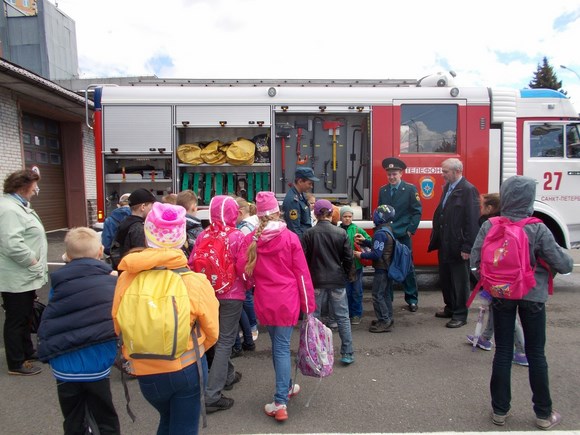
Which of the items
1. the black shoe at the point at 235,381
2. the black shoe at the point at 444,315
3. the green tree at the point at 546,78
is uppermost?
the green tree at the point at 546,78

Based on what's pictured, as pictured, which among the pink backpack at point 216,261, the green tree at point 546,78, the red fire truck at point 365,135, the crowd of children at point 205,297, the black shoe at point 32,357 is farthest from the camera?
the green tree at point 546,78

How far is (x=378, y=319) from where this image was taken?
5.17 meters

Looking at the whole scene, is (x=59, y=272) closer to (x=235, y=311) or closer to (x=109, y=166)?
(x=235, y=311)

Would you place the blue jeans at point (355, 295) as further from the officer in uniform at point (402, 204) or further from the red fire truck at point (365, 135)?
the red fire truck at point (365, 135)

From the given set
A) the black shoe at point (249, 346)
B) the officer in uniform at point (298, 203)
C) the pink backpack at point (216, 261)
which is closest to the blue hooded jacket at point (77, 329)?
the pink backpack at point (216, 261)

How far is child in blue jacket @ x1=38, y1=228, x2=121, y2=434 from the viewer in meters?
2.35

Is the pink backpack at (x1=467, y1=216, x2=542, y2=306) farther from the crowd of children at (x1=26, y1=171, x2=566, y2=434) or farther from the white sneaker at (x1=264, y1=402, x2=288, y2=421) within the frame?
the white sneaker at (x1=264, y1=402, x2=288, y2=421)

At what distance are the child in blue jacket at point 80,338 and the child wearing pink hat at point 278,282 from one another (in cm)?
110

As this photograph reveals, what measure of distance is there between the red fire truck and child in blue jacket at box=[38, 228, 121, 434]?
13.7ft

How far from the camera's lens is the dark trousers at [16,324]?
3898 millimetres

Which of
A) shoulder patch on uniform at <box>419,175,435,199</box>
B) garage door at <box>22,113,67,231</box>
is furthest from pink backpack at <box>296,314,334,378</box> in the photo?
garage door at <box>22,113,67,231</box>

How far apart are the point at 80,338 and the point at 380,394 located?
2457mm

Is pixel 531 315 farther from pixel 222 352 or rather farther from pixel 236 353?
pixel 236 353

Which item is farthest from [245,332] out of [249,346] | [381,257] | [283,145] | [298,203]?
[283,145]
